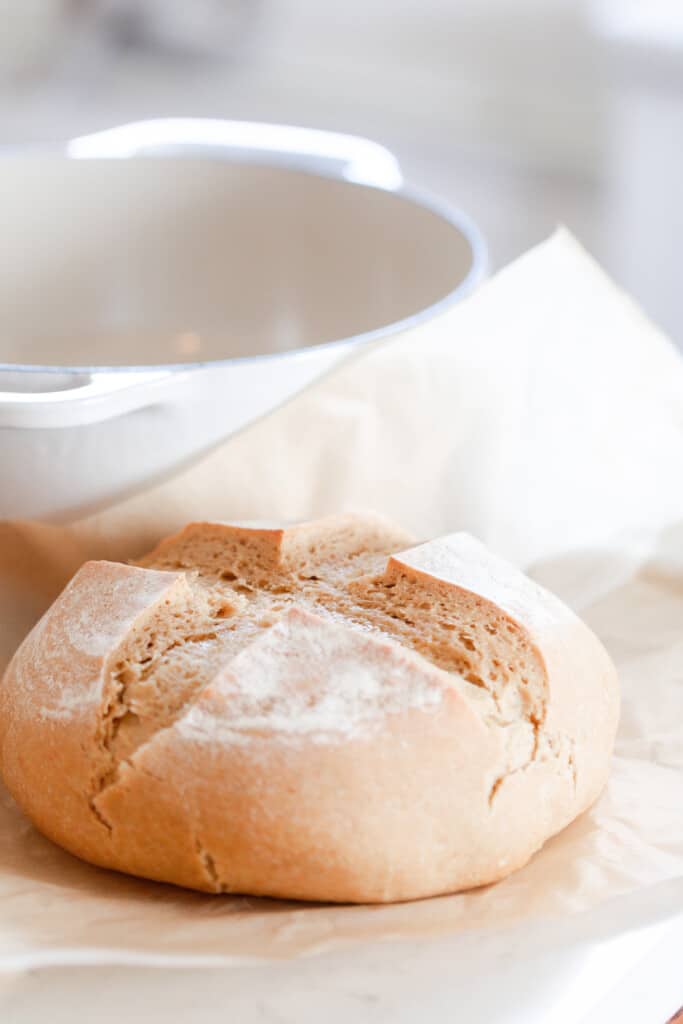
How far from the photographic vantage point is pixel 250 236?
112 centimetres

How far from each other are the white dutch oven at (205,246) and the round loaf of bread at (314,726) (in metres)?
0.37

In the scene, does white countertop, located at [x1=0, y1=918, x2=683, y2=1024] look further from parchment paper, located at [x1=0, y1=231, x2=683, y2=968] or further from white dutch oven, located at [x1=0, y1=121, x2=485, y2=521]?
white dutch oven, located at [x1=0, y1=121, x2=485, y2=521]

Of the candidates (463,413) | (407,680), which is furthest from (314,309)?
(407,680)

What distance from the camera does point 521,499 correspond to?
939mm

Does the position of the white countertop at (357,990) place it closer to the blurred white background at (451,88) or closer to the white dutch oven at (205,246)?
the white dutch oven at (205,246)

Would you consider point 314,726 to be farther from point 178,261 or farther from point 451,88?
point 451,88

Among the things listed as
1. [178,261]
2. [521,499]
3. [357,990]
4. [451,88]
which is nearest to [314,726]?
[357,990]

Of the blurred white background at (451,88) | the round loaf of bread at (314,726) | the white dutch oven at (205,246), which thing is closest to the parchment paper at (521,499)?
the round loaf of bread at (314,726)

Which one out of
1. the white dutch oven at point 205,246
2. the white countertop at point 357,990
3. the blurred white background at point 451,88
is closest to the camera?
the white countertop at point 357,990

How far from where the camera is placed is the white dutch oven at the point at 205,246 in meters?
1.06

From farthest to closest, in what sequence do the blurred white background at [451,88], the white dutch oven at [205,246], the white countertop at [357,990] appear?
1. the blurred white background at [451,88]
2. the white dutch oven at [205,246]
3. the white countertop at [357,990]

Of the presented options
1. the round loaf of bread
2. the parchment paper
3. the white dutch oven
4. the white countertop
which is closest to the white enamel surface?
the white dutch oven

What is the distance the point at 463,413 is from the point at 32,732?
1.33ft

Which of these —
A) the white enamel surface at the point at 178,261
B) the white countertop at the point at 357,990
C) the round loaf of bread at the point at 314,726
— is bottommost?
the white countertop at the point at 357,990
